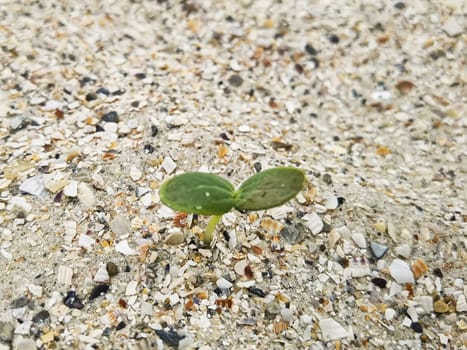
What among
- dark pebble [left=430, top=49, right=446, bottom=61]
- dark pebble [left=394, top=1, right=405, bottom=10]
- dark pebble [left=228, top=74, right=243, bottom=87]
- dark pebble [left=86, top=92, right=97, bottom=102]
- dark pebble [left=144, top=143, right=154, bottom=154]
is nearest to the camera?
dark pebble [left=144, top=143, right=154, bottom=154]

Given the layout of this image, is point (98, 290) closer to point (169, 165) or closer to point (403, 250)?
point (169, 165)

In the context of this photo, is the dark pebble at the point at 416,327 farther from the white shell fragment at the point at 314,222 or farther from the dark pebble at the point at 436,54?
the dark pebble at the point at 436,54

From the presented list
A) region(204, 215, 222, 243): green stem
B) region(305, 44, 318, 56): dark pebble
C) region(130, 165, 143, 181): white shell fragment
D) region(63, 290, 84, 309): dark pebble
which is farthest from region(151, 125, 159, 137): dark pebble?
region(305, 44, 318, 56): dark pebble

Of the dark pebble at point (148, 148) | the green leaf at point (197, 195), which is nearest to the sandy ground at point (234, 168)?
the dark pebble at point (148, 148)

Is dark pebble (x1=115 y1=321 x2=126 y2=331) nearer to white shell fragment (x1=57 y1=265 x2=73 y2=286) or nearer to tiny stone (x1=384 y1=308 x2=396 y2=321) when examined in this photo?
white shell fragment (x1=57 y1=265 x2=73 y2=286)

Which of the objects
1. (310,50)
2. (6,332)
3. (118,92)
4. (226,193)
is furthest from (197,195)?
(310,50)
